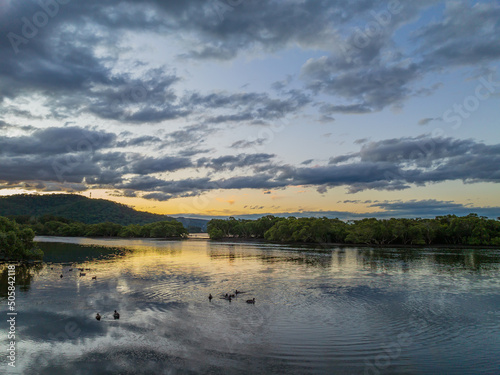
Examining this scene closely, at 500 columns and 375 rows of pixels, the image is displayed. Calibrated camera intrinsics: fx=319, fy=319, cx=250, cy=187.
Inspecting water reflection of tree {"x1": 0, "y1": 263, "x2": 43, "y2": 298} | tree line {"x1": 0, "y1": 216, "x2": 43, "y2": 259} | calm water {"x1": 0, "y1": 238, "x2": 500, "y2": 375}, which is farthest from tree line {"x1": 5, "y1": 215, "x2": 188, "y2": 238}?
calm water {"x1": 0, "y1": 238, "x2": 500, "y2": 375}

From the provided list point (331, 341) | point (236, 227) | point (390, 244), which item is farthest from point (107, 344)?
point (236, 227)

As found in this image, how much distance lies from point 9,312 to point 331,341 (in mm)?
23394

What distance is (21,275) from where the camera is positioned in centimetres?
3975

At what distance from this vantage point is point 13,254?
4809cm

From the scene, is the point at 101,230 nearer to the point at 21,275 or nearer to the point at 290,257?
the point at 290,257

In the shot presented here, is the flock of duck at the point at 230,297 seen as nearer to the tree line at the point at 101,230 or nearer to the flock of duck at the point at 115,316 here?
the flock of duck at the point at 115,316

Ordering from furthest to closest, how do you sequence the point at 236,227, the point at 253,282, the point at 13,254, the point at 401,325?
the point at 236,227 → the point at 13,254 → the point at 253,282 → the point at 401,325

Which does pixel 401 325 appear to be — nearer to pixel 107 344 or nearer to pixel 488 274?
pixel 107 344

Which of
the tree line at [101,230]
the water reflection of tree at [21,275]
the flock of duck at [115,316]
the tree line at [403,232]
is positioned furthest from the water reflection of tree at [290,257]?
the tree line at [101,230]

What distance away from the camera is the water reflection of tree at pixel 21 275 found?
106 feet

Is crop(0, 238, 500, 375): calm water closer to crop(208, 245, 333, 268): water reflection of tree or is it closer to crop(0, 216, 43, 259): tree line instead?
crop(0, 216, 43, 259): tree line
